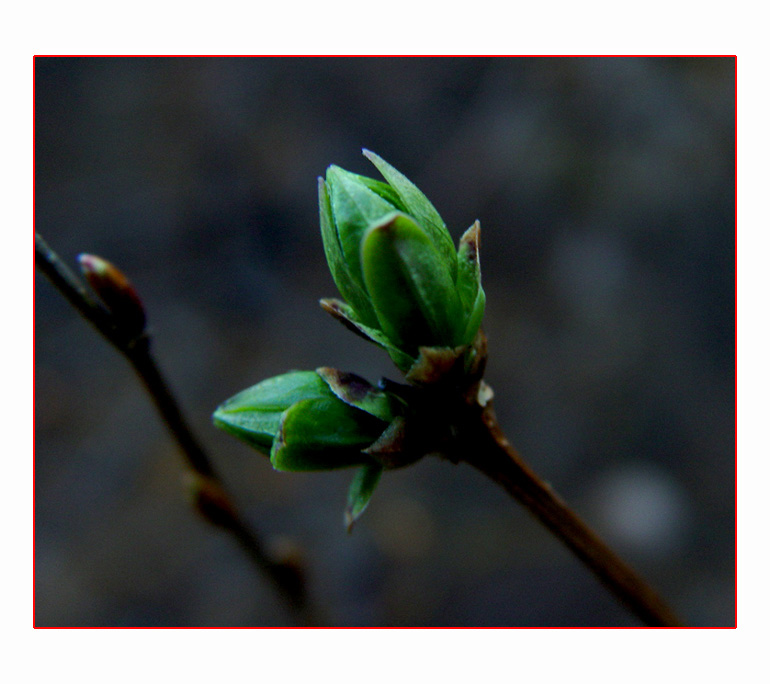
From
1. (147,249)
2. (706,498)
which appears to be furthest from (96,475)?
(706,498)

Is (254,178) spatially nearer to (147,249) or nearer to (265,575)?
(147,249)

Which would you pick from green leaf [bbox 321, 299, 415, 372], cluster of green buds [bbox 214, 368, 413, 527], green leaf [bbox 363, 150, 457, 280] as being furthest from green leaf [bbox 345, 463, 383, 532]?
green leaf [bbox 363, 150, 457, 280]

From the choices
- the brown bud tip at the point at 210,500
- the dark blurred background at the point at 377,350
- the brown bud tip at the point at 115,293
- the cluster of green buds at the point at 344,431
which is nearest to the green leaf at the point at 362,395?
the cluster of green buds at the point at 344,431

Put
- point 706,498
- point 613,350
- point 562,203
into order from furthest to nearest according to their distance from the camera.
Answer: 1. point 562,203
2. point 613,350
3. point 706,498

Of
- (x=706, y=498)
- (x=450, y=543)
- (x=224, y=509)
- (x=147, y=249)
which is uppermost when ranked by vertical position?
(x=147, y=249)

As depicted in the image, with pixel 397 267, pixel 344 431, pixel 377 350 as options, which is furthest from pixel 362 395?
pixel 377 350

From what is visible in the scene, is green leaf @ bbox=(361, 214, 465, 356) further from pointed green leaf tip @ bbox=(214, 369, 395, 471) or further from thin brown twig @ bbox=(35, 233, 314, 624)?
thin brown twig @ bbox=(35, 233, 314, 624)
